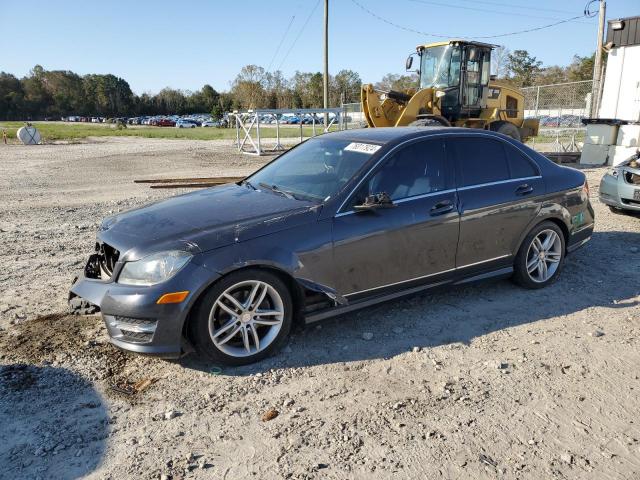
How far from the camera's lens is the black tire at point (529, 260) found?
492 centimetres

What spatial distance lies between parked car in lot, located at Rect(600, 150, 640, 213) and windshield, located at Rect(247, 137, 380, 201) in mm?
5415

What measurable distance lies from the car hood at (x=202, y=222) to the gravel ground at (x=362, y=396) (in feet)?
2.87

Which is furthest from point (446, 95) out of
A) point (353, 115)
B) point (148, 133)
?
point (148, 133)

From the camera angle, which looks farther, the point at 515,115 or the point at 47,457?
the point at 515,115

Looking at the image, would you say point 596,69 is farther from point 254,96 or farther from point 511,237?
point 254,96

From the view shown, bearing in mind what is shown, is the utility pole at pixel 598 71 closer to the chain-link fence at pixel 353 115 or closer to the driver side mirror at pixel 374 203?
the chain-link fence at pixel 353 115

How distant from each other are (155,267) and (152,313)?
1.00 feet

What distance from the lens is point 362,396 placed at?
3.26 m

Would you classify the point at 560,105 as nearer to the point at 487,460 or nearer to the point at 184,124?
the point at 487,460

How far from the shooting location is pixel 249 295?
140 inches

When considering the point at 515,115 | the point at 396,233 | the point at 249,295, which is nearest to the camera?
the point at 249,295

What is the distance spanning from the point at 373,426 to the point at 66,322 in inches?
112

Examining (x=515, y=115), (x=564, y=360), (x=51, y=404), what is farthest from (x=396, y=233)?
(x=515, y=115)

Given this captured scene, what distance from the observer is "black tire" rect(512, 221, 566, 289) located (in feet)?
16.1
